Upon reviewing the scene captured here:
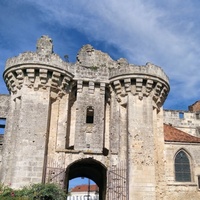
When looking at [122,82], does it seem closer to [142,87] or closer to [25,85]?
[142,87]

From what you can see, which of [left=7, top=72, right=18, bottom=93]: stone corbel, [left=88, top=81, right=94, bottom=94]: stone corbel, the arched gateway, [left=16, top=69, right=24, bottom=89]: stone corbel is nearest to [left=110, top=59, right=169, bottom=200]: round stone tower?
the arched gateway

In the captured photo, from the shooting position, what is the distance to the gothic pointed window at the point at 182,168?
16.9m

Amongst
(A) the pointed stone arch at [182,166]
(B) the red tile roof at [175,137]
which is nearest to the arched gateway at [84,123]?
(B) the red tile roof at [175,137]

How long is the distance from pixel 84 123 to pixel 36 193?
14.4 ft

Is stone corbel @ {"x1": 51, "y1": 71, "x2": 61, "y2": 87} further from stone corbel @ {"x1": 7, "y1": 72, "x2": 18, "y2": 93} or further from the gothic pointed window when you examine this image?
the gothic pointed window

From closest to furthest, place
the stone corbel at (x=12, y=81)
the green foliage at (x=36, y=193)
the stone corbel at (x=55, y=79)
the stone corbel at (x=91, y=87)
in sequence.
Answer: the green foliage at (x=36, y=193), the stone corbel at (x=55, y=79), the stone corbel at (x=12, y=81), the stone corbel at (x=91, y=87)

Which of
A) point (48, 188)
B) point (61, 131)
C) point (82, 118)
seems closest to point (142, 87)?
point (82, 118)

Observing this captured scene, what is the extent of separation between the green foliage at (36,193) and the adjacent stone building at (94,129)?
102 centimetres

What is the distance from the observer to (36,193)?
12.0 meters

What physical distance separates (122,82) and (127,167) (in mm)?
4273

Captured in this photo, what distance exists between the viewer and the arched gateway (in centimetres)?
1403

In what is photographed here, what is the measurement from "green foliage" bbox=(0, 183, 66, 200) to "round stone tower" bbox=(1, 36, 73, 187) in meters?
1.00

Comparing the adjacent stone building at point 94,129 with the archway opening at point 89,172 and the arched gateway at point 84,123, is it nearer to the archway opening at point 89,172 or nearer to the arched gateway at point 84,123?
the arched gateway at point 84,123

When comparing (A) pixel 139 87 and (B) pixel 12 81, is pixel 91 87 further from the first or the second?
(B) pixel 12 81
